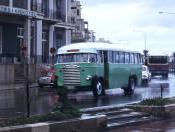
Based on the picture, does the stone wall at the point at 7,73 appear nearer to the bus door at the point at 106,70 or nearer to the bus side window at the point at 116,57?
the bus side window at the point at 116,57

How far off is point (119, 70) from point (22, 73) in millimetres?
14415

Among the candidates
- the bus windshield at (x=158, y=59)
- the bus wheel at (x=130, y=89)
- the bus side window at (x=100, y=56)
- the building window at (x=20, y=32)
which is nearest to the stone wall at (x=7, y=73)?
the building window at (x=20, y=32)

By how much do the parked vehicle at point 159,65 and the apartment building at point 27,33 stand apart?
14620 mm

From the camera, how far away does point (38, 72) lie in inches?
1785

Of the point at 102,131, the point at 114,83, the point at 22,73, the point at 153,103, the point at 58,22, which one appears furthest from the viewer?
the point at 58,22

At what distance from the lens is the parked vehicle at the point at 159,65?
227 feet

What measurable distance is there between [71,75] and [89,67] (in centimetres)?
102

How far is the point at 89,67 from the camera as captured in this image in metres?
27.8

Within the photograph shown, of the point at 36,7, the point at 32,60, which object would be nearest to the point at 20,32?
the point at 36,7

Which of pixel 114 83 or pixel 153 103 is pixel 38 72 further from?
pixel 153 103

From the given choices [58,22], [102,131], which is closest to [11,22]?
[58,22]

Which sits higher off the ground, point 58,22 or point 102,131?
point 58,22

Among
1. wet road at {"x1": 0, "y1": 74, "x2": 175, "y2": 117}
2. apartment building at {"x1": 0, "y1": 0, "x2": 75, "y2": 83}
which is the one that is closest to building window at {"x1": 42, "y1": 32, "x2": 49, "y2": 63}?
apartment building at {"x1": 0, "y1": 0, "x2": 75, "y2": 83}

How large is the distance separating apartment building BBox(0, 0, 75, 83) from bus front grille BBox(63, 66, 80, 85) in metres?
13.5
